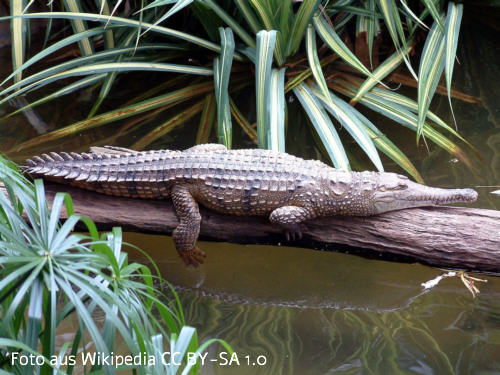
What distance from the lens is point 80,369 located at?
2430 mm

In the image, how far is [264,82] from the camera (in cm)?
345

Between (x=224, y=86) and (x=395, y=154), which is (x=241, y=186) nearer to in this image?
(x=224, y=86)

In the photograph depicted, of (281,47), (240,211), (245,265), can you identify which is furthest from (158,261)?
(281,47)

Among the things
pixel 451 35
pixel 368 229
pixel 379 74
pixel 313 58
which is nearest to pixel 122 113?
pixel 313 58

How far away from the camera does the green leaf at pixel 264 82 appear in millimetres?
3359

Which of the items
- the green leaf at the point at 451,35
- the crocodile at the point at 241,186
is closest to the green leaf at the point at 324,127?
the crocodile at the point at 241,186

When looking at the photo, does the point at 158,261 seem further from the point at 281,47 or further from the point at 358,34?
the point at 358,34

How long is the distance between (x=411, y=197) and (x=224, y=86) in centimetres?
148

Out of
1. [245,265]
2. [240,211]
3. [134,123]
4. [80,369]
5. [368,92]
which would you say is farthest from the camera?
[134,123]

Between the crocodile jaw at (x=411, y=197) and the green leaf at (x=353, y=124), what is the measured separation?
17.6 inches

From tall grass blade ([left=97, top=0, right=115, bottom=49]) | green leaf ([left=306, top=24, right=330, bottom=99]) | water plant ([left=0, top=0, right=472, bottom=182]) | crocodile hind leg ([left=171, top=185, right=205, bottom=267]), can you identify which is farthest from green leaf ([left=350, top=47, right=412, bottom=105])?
tall grass blade ([left=97, top=0, right=115, bottom=49])

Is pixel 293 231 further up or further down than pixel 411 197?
further down

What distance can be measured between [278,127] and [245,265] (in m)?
0.87

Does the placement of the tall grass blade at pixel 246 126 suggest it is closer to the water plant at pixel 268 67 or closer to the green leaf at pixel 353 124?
the water plant at pixel 268 67
